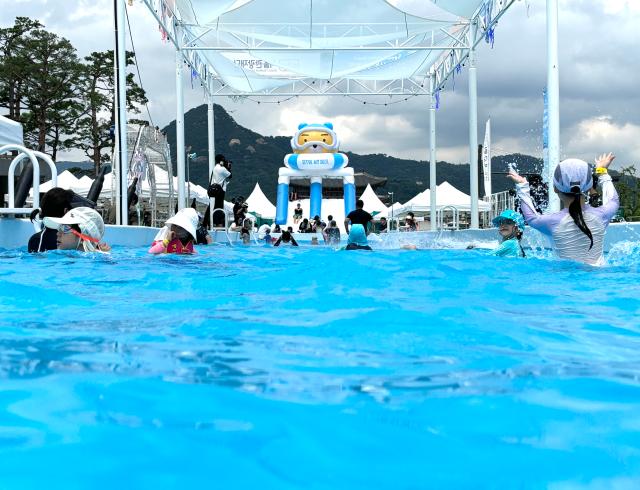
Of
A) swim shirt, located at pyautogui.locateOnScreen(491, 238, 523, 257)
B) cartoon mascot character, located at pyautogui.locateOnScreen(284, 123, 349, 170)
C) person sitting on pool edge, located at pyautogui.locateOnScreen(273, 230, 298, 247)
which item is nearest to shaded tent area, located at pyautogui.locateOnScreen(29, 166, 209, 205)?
cartoon mascot character, located at pyautogui.locateOnScreen(284, 123, 349, 170)

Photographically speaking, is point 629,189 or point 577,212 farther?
point 629,189

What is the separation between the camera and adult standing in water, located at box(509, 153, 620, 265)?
5080 millimetres

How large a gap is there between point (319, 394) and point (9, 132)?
7909 millimetres

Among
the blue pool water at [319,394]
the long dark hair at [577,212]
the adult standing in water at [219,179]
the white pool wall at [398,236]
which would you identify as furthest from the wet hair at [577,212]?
the adult standing in water at [219,179]

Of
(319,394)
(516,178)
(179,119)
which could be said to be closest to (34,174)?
(516,178)

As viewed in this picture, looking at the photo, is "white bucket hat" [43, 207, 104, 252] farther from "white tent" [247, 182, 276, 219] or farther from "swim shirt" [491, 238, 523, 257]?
"white tent" [247, 182, 276, 219]

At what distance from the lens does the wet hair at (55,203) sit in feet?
20.1

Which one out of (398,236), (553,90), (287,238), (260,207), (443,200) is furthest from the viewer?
(260,207)

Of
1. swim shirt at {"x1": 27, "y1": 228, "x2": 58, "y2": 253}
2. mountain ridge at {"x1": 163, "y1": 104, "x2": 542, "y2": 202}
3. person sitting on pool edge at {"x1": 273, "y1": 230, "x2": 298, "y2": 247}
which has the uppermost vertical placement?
mountain ridge at {"x1": 163, "y1": 104, "x2": 542, "y2": 202}

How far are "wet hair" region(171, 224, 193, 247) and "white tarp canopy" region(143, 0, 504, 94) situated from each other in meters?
7.68

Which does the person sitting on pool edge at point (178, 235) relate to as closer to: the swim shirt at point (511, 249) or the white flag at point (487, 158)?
the swim shirt at point (511, 249)

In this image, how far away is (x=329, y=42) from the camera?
1653 centimetres

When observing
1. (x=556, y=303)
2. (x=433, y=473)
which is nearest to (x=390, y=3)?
(x=556, y=303)

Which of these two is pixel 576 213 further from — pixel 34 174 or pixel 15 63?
pixel 15 63
